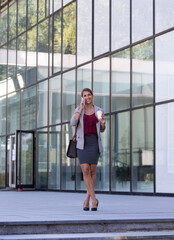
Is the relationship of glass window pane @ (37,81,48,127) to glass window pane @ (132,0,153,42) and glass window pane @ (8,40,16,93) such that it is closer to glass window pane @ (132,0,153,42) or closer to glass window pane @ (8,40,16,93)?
glass window pane @ (8,40,16,93)

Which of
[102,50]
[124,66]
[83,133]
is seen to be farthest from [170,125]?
[83,133]

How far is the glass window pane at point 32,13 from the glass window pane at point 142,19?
8.44 metres

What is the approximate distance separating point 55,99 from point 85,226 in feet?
49.3

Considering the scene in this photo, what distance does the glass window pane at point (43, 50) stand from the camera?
22.5 m

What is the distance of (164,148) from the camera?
48.3ft

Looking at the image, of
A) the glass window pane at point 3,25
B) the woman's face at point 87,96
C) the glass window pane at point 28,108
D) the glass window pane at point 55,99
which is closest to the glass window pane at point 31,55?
the glass window pane at point 28,108

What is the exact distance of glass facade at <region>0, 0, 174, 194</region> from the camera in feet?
49.6

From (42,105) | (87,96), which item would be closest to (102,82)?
(42,105)

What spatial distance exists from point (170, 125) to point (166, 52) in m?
1.94

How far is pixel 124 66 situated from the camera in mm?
16812

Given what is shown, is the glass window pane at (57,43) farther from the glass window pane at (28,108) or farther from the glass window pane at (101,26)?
the glass window pane at (101,26)

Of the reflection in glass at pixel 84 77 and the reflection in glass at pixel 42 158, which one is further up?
the reflection in glass at pixel 84 77

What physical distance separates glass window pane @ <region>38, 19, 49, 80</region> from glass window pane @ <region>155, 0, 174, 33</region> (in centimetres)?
793

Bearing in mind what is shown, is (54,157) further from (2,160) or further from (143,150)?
(2,160)
